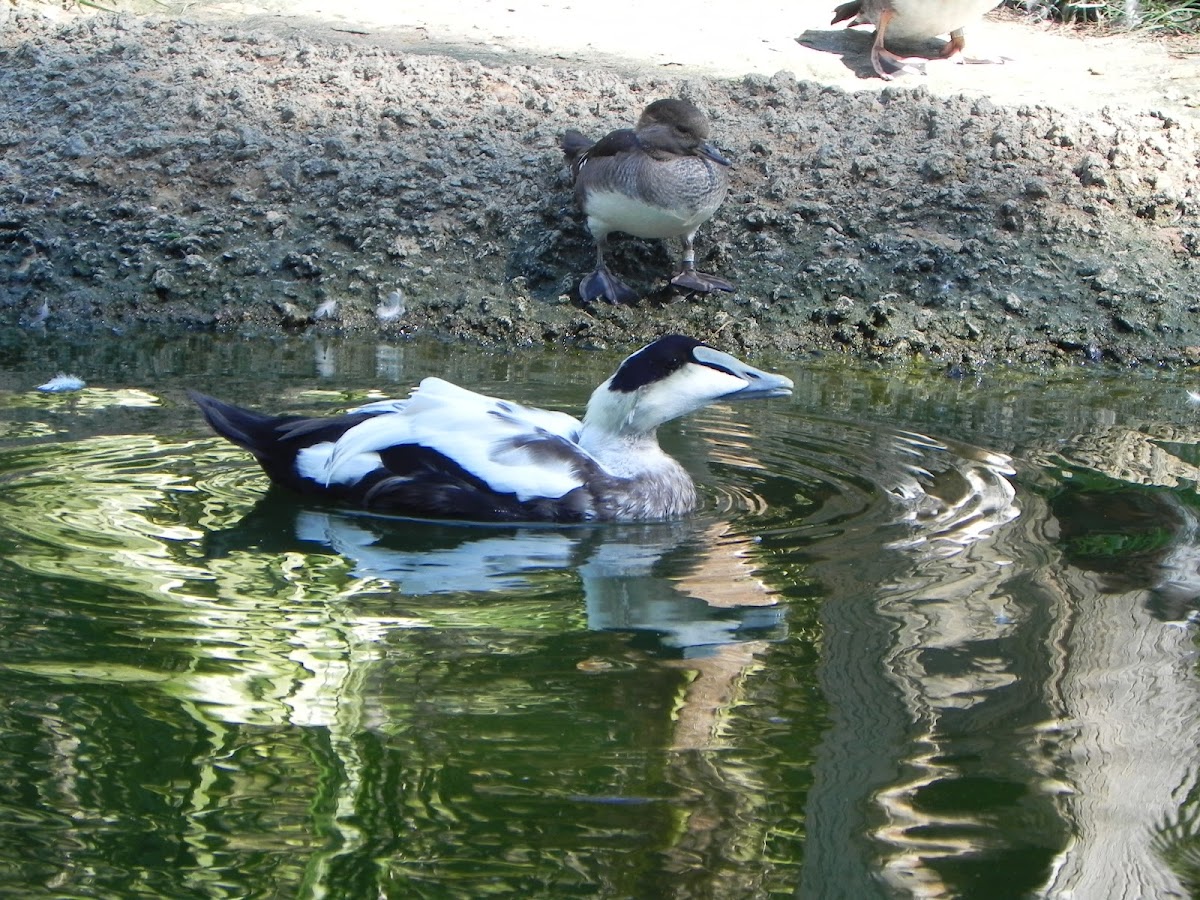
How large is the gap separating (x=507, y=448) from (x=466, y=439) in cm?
13

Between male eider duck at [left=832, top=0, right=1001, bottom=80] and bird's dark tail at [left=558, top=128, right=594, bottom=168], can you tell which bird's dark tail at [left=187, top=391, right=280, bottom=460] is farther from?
male eider duck at [left=832, top=0, right=1001, bottom=80]

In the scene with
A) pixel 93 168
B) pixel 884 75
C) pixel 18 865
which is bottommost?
pixel 18 865

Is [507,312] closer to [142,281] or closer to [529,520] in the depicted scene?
[142,281]

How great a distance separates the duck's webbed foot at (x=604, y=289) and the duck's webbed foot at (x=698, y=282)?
231 mm

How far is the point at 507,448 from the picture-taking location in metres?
4.64

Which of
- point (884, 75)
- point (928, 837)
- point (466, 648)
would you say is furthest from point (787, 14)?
point (928, 837)

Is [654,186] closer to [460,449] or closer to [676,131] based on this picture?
[676,131]

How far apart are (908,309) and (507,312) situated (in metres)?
1.95

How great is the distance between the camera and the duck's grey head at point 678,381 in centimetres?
478

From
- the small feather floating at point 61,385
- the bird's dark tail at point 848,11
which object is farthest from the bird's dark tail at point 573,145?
the bird's dark tail at point 848,11

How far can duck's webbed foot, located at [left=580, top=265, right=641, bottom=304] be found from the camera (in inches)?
305

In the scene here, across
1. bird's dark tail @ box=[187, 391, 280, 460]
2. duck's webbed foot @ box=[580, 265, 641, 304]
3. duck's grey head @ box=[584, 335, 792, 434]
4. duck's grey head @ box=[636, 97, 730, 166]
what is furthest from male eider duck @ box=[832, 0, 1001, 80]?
bird's dark tail @ box=[187, 391, 280, 460]

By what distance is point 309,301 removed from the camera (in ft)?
25.9

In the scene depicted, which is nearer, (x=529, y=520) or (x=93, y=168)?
(x=529, y=520)
